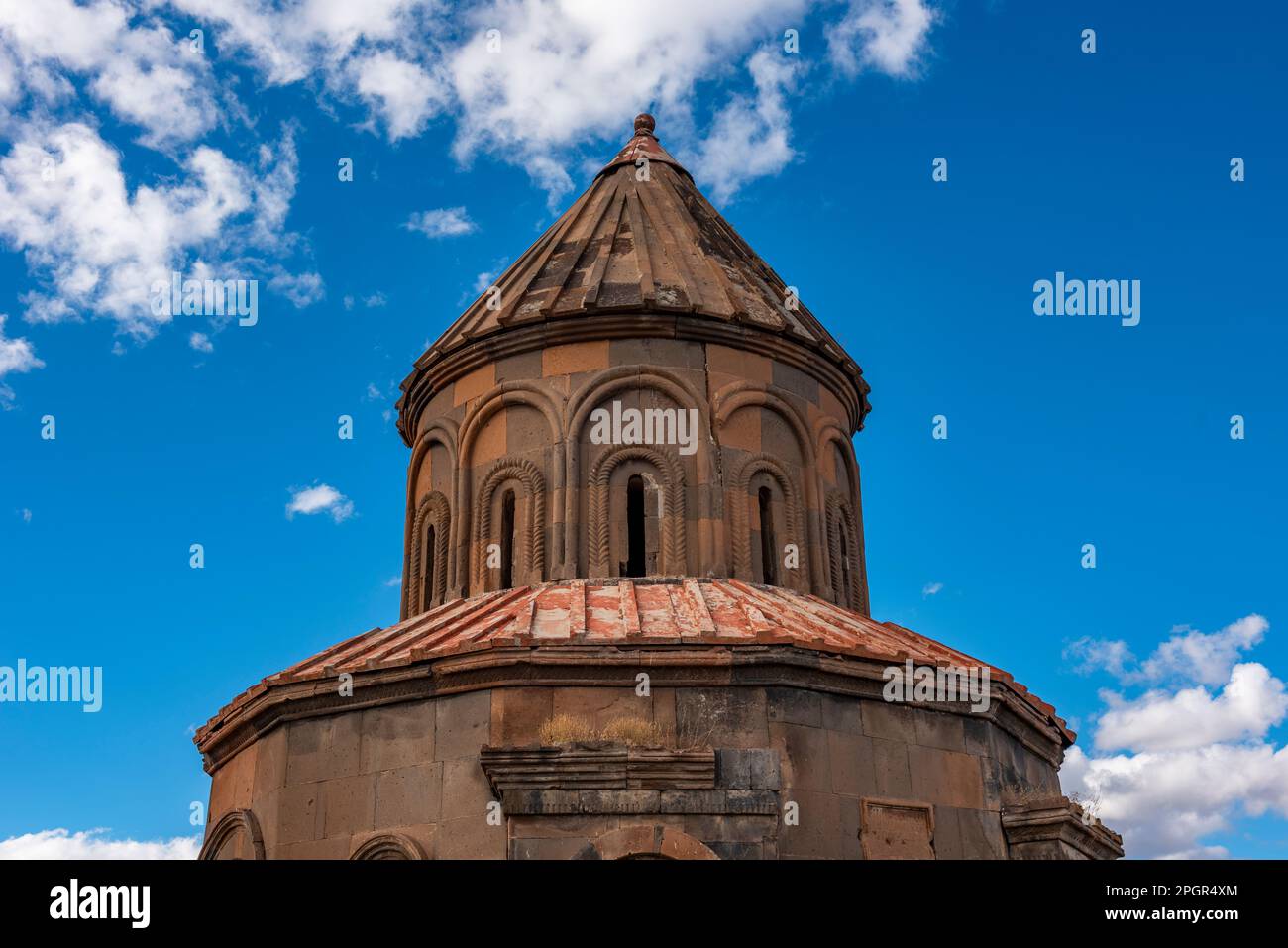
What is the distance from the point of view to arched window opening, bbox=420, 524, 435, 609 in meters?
12.8

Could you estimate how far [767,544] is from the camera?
1227 centimetres

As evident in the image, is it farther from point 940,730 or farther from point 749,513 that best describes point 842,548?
point 940,730

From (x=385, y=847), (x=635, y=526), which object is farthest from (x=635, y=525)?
(x=385, y=847)

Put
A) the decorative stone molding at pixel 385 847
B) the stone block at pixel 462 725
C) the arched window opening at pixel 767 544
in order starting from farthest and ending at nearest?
the arched window opening at pixel 767 544, the stone block at pixel 462 725, the decorative stone molding at pixel 385 847

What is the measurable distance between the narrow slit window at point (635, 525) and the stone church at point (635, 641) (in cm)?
3

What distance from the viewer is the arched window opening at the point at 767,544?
477 inches

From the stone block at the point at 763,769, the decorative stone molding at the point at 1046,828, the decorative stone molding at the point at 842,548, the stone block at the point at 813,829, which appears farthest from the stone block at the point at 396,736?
the decorative stone molding at the point at 842,548

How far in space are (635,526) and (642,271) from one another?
8.07 ft

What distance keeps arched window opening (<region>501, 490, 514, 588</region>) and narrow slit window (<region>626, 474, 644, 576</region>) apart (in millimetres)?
1022

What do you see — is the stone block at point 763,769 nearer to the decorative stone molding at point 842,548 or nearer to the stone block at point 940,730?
the stone block at point 940,730

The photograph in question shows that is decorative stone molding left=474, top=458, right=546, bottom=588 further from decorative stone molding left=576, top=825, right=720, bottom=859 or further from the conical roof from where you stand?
decorative stone molding left=576, top=825, right=720, bottom=859

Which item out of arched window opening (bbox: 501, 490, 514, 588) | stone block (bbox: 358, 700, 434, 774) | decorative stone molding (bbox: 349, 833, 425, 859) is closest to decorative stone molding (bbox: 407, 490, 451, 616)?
arched window opening (bbox: 501, 490, 514, 588)

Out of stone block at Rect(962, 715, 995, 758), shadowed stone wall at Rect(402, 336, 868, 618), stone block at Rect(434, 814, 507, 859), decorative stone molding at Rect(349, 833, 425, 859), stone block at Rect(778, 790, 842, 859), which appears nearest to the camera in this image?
stone block at Rect(434, 814, 507, 859)
